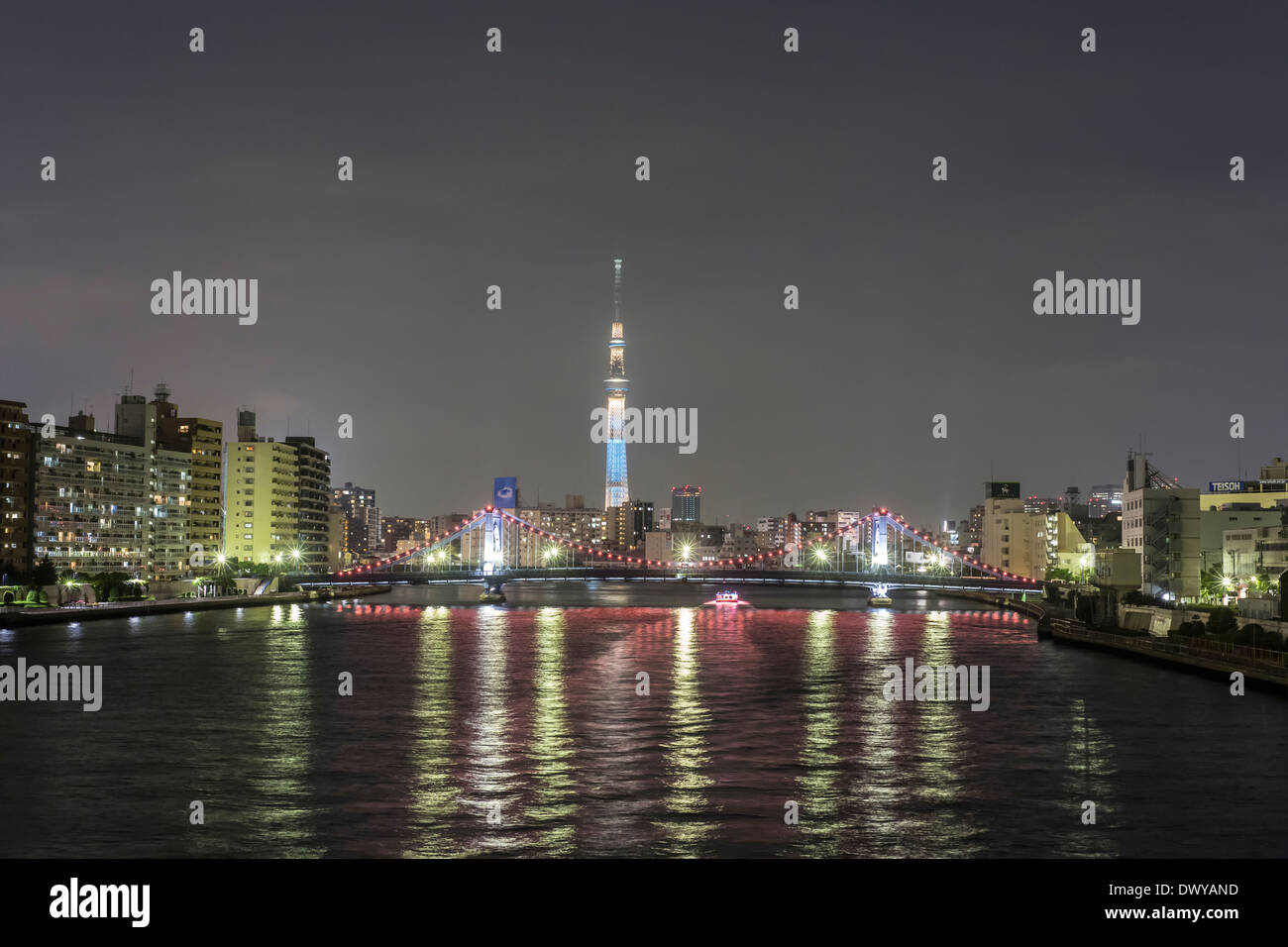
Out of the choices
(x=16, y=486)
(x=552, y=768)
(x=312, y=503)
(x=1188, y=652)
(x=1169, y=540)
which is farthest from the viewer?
(x=312, y=503)

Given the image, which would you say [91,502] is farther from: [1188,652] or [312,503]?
[1188,652]

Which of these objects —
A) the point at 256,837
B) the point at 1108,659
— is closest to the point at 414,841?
the point at 256,837

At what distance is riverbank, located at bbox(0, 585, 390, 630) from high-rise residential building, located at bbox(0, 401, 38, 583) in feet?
52.5

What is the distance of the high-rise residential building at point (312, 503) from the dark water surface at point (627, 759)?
360ft

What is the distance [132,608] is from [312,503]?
83.2 metres

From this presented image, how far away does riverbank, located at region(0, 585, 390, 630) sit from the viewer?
263 ft

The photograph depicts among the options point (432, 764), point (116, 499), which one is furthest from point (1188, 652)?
point (116, 499)

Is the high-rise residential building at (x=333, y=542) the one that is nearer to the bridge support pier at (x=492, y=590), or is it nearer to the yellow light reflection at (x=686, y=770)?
the bridge support pier at (x=492, y=590)

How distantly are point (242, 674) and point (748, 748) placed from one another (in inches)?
1044

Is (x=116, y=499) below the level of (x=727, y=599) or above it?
above

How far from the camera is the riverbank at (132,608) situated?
80.2 m

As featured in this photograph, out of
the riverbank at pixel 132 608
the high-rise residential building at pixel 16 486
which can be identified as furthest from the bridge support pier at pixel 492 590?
the high-rise residential building at pixel 16 486

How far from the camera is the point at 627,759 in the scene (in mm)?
29656
